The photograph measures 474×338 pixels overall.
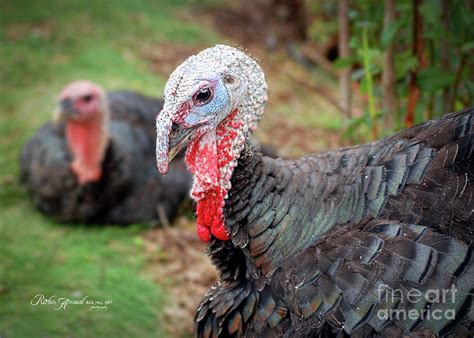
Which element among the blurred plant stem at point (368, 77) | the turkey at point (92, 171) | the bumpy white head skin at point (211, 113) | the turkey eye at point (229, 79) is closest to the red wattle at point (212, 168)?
the bumpy white head skin at point (211, 113)

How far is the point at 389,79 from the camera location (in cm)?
396

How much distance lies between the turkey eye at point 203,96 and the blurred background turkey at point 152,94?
0.69 m

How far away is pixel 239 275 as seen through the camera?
2.79 meters

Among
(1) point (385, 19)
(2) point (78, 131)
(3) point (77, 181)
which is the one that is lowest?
(3) point (77, 181)

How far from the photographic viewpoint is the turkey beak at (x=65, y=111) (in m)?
5.46

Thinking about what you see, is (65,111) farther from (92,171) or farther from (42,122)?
(42,122)

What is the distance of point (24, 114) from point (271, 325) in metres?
5.45

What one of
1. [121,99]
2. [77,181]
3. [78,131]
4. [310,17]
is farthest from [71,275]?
[310,17]

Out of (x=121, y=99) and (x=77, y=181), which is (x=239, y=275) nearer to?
(x=77, y=181)

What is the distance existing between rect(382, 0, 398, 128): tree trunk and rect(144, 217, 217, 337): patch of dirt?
1.69m

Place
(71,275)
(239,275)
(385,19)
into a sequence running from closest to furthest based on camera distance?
1. (239,275)
2. (385,19)
3. (71,275)

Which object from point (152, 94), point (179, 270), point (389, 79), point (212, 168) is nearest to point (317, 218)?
point (212, 168)

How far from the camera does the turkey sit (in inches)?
214

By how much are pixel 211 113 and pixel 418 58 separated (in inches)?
74.4
